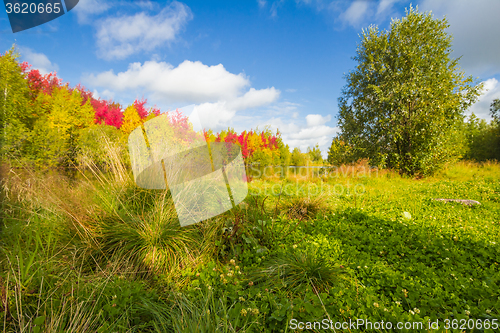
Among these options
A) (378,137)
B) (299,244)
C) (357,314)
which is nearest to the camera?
(357,314)

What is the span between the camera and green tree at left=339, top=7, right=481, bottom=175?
8.21m

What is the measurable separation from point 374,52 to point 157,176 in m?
10.3

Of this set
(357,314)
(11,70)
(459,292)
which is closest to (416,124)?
(459,292)

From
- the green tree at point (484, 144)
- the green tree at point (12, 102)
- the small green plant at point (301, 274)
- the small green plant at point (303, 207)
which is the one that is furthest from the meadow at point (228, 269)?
the green tree at point (484, 144)

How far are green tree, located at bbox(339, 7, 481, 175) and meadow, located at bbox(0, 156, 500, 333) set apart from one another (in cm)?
590

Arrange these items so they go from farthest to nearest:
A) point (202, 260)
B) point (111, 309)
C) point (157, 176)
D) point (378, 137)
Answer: point (378, 137) < point (157, 176) < point (202, 260) < point (111, 309)

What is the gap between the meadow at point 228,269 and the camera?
1.34 metres

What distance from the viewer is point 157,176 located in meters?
2.88

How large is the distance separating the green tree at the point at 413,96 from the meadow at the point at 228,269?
5.90 m

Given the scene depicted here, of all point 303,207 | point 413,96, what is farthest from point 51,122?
point 413,96

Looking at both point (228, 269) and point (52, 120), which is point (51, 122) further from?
point (228, 269)

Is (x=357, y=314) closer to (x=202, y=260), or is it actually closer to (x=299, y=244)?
(x=299, y=244)

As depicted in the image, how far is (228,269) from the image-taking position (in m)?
2.00

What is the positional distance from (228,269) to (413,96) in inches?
379
